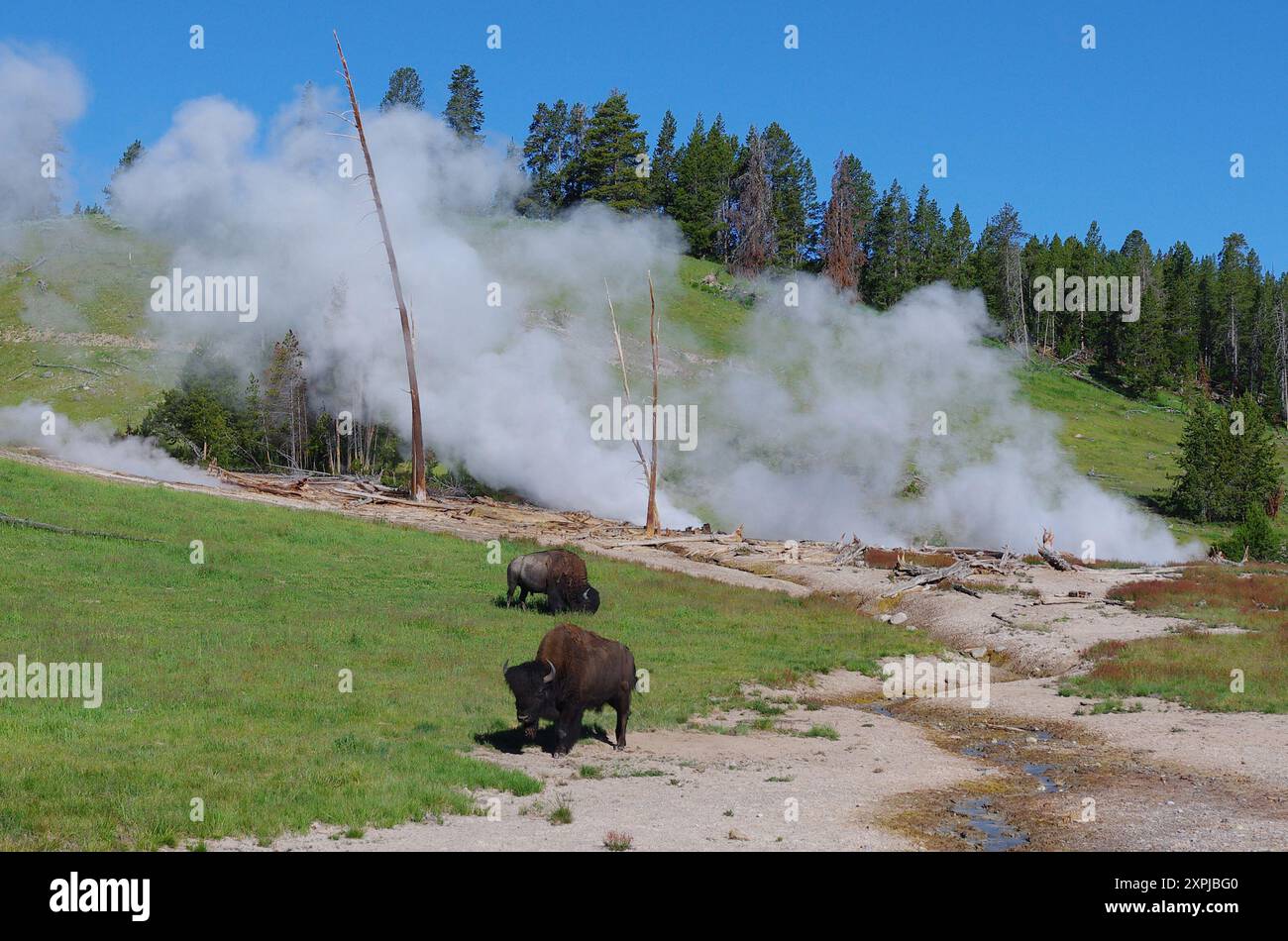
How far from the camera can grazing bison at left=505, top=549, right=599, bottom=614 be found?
29859 millimetres

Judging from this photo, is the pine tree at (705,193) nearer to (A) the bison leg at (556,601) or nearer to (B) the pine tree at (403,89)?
(B) the pine tree at (403,89)

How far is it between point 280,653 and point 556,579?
31.1 ft

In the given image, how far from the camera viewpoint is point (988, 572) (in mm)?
42156

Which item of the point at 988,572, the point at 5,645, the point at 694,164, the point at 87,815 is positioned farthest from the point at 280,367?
the point at 694,164

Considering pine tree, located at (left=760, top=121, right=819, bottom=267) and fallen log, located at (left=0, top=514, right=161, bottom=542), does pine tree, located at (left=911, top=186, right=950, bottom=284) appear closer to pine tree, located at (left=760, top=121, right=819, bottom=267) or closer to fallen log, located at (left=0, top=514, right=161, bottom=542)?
pine tree, located at (left=760, top=121, right=819, bottom=267)

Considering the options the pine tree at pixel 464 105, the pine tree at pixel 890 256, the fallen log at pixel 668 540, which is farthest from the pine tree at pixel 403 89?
the fallen log at pixel 668 540

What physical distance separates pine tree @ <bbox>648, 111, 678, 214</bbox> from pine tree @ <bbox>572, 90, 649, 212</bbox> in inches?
221

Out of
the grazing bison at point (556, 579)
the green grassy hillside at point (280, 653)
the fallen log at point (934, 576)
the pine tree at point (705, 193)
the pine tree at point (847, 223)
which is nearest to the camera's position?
the green grassy hillside at point (280, 653)

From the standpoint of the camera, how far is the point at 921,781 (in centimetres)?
1627

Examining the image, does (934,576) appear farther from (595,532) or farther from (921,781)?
(921,781)

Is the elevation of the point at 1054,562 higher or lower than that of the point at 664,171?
lower

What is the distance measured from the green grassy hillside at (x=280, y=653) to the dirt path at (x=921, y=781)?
1.14 meters

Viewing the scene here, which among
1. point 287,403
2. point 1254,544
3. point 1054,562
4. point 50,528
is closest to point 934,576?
point 1054,562

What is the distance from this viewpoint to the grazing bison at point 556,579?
29.9 m
